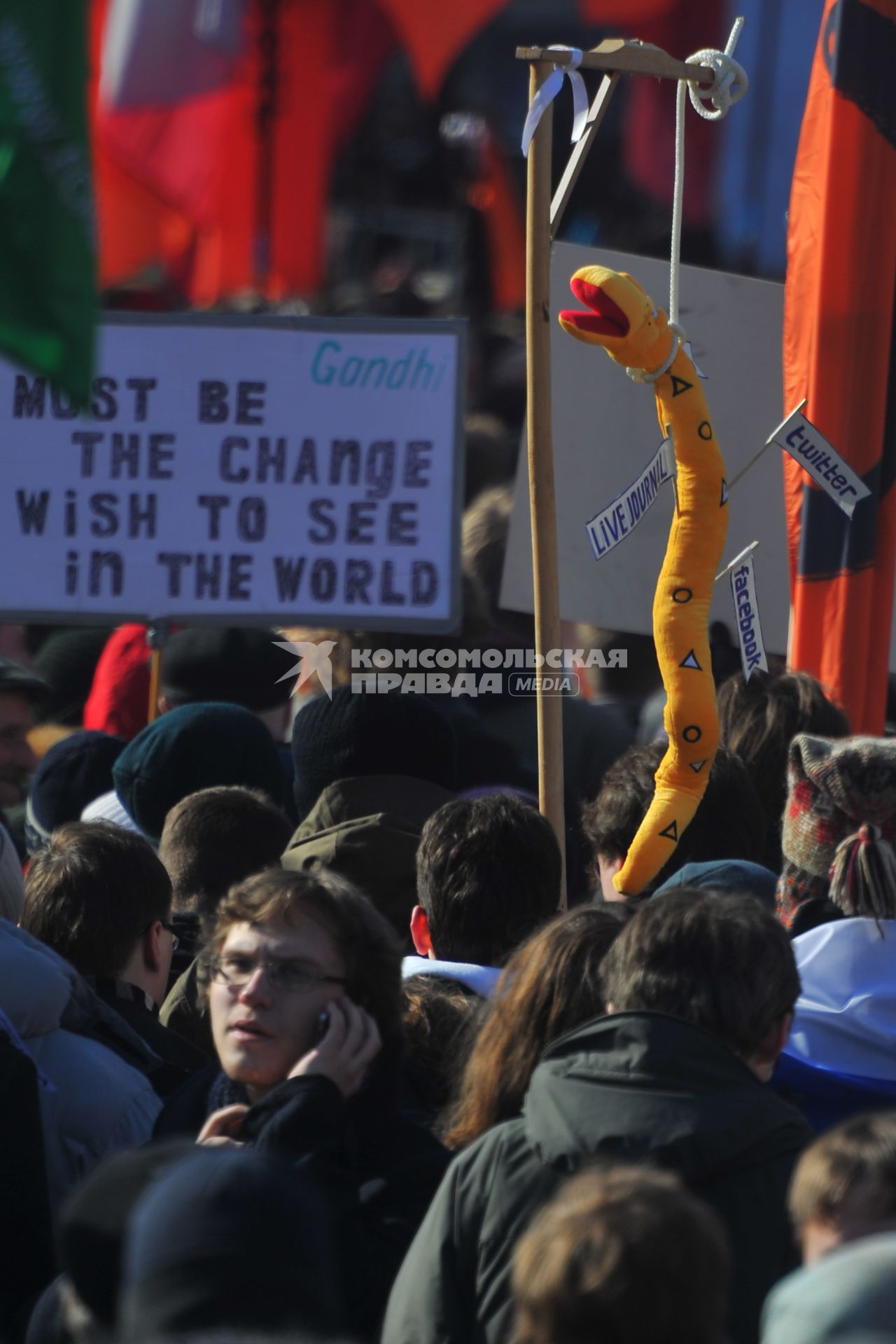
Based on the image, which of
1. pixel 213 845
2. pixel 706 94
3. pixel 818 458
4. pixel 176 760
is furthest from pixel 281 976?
pixel 706 94

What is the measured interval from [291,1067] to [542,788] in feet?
4.44

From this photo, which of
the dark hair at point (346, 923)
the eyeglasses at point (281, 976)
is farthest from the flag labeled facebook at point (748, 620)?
the eyeglasses at point (281, 976)

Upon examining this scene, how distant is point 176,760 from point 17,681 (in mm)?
583

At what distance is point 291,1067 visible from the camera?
6.92 ft

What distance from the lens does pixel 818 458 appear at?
3.50 metres

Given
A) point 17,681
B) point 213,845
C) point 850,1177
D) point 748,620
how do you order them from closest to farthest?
1. point 850,1177
2. point 213,845
3. point 748,620
4. point 17,681

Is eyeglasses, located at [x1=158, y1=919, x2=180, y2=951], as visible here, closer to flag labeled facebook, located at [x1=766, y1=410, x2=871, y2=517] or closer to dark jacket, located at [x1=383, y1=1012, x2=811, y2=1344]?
dark jacket, located at [x1=383, y1=1012, x2=811, y2=1344]

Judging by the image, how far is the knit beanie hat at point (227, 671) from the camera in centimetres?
420

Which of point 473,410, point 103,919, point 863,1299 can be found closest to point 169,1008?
point 103,919

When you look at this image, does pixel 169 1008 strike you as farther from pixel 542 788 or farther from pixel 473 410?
pixel 473 410

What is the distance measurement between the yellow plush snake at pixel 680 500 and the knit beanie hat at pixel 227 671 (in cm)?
119

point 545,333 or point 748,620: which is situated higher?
point 545,333

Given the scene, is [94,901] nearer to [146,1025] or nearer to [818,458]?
[146,1025]

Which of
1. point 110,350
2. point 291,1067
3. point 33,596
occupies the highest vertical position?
point 110,350
